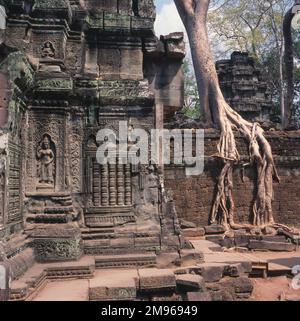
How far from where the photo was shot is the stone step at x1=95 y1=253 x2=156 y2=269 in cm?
482

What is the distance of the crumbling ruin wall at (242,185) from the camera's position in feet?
38.9

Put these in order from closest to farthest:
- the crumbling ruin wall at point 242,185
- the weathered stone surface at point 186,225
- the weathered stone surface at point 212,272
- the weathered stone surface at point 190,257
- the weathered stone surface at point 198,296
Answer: the weathered stone surface at point 198,296
the weathered stone surface at point 212,272
the weathered stone surface at point 190,257
the weathered stone surface at point 186,225
the crumbling ruin wall at point 242,185

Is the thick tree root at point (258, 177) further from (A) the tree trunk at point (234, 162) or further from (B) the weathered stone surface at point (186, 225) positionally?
(B) the weathered stone surface at point (186, 225)

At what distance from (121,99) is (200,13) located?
9761 millimetres

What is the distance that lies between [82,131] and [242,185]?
7.88 m

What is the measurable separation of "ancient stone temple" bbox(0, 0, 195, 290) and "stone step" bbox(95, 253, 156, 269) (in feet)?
0.08

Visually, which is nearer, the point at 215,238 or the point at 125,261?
the point at 125,261

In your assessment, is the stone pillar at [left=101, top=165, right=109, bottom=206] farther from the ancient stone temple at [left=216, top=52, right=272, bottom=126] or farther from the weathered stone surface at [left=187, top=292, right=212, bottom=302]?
the ancient stone temple at [left=216, top=52, right=272, bottom=126]

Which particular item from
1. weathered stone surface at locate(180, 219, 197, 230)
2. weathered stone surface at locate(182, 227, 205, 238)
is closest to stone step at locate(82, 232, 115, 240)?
weathered stone surface at locate(182, 227, 205, 238)

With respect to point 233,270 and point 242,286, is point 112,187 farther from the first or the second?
point 242,286

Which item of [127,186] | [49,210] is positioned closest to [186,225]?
[127,186]

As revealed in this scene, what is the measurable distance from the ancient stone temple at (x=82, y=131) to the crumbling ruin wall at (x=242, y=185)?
6.40 metres

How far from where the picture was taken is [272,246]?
9.53 metres

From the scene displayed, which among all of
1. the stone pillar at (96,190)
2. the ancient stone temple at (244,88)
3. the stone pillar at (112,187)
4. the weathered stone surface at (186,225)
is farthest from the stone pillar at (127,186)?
the ancient stone temple at (244,88)
